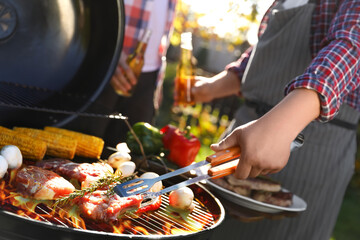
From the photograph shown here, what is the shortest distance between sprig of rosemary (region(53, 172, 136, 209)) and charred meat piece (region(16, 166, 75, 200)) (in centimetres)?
3

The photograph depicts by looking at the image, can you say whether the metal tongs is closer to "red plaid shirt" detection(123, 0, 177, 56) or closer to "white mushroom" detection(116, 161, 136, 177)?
"white mushroom" detection(116, 161, 136, 177)

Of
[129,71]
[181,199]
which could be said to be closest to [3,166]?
[181,199]

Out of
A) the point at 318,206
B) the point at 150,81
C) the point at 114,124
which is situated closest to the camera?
the point at 318,206

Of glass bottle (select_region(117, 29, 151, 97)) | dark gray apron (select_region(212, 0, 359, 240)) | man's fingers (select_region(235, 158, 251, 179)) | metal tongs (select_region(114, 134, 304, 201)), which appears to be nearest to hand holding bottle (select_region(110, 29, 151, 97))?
glass bottle (select_region(117, 29, 151, 97))

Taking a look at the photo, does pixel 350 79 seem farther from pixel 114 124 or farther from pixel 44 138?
pixel 114 124

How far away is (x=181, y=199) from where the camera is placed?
1343mm

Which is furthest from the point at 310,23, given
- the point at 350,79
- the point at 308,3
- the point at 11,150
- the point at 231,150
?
the point at 11,150

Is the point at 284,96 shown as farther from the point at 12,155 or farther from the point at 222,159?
the point at 12,155

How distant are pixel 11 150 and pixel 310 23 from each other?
1.59 metres

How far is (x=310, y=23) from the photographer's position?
6.89 ft

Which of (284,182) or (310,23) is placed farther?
(284,182)

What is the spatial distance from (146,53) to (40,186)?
188 cm

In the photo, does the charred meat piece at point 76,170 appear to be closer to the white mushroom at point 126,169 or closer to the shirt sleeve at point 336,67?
the white mushroom at point 126,169

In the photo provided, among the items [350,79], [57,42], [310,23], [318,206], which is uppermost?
[310,23]
